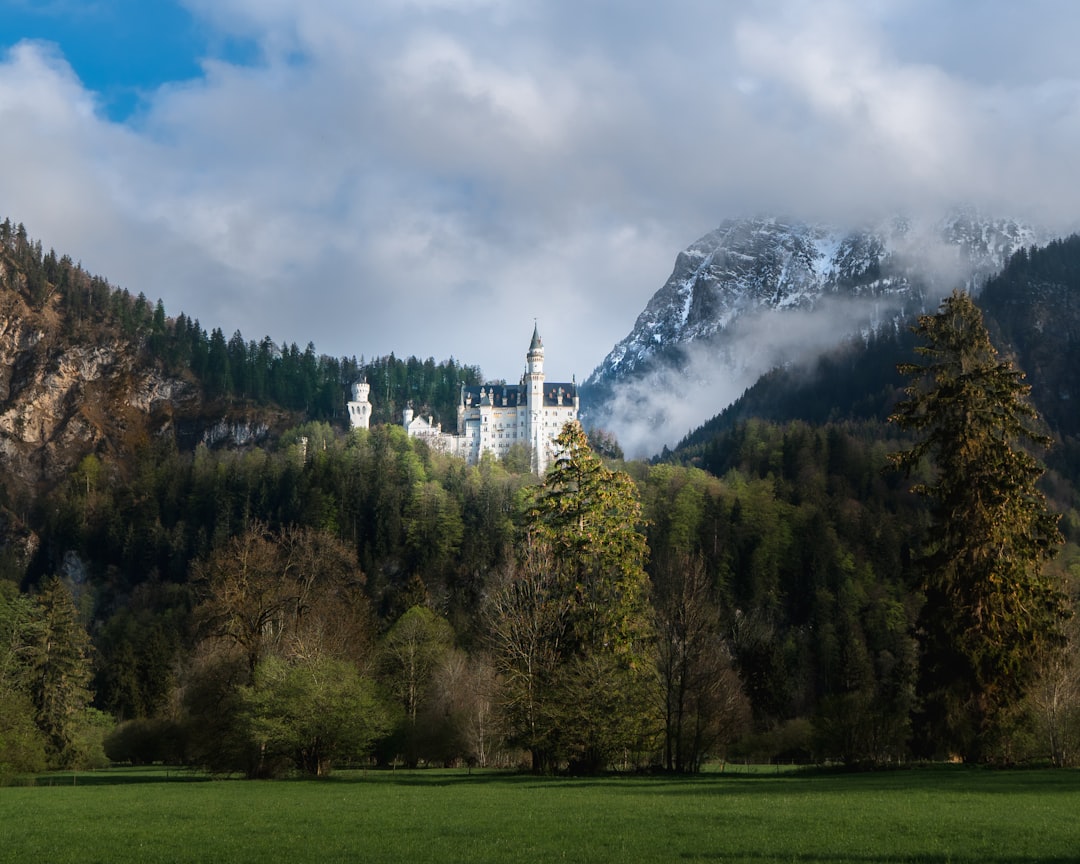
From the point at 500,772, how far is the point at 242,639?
15.7 metres

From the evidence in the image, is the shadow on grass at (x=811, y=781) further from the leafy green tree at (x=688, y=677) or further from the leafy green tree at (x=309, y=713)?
the leafy green tree at (x=688, y=677)

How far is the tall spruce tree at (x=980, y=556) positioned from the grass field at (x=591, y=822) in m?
2.88

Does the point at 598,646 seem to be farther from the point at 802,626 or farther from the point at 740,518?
the point at 740,518

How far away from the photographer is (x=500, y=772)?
56344 mm

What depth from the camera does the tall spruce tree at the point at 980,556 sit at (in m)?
42.4

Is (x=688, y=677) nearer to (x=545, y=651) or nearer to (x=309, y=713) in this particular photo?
(x=545, y=651)

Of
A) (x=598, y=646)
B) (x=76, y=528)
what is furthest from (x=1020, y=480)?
(x=76, y=528)

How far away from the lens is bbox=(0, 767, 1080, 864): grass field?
22656 millimetres

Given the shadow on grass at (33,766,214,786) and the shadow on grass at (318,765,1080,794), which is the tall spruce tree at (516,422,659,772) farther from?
the shadow on grass at (33,766,214,786)

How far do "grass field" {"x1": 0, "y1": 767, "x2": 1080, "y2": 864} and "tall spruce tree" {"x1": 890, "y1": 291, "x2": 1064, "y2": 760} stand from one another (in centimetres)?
288

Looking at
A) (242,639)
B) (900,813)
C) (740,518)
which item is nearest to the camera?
(900,813)

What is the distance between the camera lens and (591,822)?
28250 mm

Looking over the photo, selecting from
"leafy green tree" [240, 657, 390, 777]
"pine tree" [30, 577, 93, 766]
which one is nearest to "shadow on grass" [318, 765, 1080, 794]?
"leafy green tree" [240, 657, 390, 777]

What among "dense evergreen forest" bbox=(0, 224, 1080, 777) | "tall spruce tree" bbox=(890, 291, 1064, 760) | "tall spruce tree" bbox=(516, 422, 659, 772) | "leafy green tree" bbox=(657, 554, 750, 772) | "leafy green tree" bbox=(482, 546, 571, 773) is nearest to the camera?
"tall spruce tree" bbox=(890, 291, 1064, 760)
